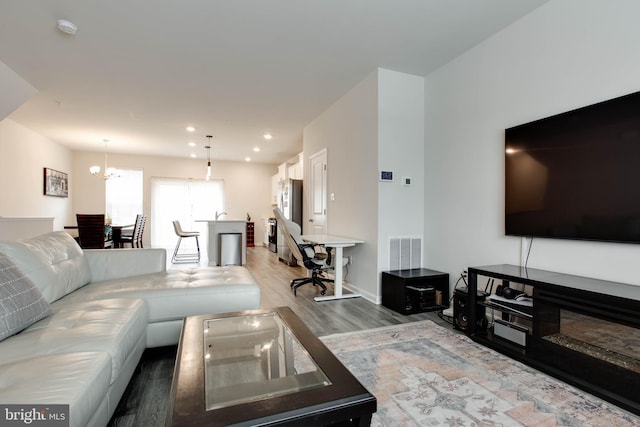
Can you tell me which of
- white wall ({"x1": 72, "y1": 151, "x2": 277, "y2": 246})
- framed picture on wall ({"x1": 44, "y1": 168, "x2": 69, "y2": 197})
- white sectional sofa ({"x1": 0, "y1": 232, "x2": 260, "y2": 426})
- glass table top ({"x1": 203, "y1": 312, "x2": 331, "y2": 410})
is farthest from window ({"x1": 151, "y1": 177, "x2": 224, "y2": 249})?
glass table top ({"x1": 203, "y1": 312, "x2": 331, "y2": 410})

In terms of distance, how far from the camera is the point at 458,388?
1.77 m

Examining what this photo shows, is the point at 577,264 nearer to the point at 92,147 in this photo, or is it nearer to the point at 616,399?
the point at 616,399

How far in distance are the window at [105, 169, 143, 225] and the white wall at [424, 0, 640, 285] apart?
8053mm

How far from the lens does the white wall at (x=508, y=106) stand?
2049 millimetres

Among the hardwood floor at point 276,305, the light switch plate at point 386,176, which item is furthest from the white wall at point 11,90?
the light switch plate at point 386,176

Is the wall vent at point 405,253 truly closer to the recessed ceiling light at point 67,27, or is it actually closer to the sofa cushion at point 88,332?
the sofa cushion at point 88,332

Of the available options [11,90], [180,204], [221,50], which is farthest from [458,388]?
[180,204]

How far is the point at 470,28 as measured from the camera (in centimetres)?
278

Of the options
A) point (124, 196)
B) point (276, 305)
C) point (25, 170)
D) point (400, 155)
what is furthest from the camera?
point (124, 196)

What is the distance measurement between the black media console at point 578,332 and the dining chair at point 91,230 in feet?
18.8

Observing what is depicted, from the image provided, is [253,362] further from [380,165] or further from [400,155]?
[400,155]

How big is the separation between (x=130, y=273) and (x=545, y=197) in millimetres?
3543

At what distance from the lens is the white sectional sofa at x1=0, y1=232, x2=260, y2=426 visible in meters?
1.05

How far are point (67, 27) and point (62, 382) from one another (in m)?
3.08
